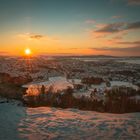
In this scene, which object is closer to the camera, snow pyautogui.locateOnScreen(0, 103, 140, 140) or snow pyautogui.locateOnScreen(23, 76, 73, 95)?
snow pyautogui.locateOnScreen(0, 103, 140, 140)

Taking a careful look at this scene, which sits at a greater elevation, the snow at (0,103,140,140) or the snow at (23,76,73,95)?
the snow at (0,103,140,140)

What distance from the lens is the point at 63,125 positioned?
7.10 meters

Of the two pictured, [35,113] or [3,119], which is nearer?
[3,119]

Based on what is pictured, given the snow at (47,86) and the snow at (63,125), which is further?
the snow at (47,86)

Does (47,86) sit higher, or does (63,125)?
(63,125)

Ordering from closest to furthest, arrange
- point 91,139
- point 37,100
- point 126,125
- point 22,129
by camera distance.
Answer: point 91,139 < point 22,129 < point 126,125 < point 37,100

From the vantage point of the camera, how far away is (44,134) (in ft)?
20.6

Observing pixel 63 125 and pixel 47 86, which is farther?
pixel 47 86

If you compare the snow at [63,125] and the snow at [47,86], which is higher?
the snow at [63,125]

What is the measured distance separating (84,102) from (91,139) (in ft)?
15.5

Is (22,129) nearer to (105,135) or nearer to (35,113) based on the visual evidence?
(35,113)

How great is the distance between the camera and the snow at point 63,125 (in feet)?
20.3

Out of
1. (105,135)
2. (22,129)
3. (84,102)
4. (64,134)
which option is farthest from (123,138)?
(84,102)

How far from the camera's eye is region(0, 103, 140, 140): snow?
6.20m
